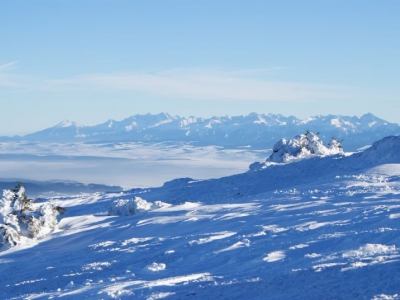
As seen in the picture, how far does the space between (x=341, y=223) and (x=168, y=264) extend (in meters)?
6.01

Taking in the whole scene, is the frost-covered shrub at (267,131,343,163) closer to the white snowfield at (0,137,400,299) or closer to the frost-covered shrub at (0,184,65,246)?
the white snowfield at (0,137,400,299)

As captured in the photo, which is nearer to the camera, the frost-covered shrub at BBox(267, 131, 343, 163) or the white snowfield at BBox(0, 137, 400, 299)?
the white snowfield at BBox(0, 137, 400, 299)

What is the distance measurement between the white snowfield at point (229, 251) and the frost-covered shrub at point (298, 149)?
20.6 meters

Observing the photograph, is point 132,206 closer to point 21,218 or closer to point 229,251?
point 21,218

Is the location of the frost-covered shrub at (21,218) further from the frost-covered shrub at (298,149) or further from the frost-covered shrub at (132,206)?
the frost-covered shrub at (298,149)

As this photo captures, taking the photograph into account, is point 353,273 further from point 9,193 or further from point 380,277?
point 9,193

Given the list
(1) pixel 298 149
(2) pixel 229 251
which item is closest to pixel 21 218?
(2) pixel 229 251

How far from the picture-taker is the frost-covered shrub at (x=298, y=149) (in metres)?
50.7

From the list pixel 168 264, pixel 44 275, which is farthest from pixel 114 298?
pixel 44 275

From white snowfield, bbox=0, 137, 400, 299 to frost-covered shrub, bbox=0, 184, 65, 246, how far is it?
0.55 m

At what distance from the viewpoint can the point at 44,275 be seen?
16.0 meters

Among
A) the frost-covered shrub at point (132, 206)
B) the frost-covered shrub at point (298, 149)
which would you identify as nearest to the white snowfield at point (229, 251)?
the frost-covered shrub at point (132, 206)

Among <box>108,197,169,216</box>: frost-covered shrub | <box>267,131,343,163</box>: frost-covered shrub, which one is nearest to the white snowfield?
<box>108,197,169,216</box>: frost-covered shrub

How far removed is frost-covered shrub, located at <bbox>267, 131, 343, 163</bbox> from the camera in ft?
166
